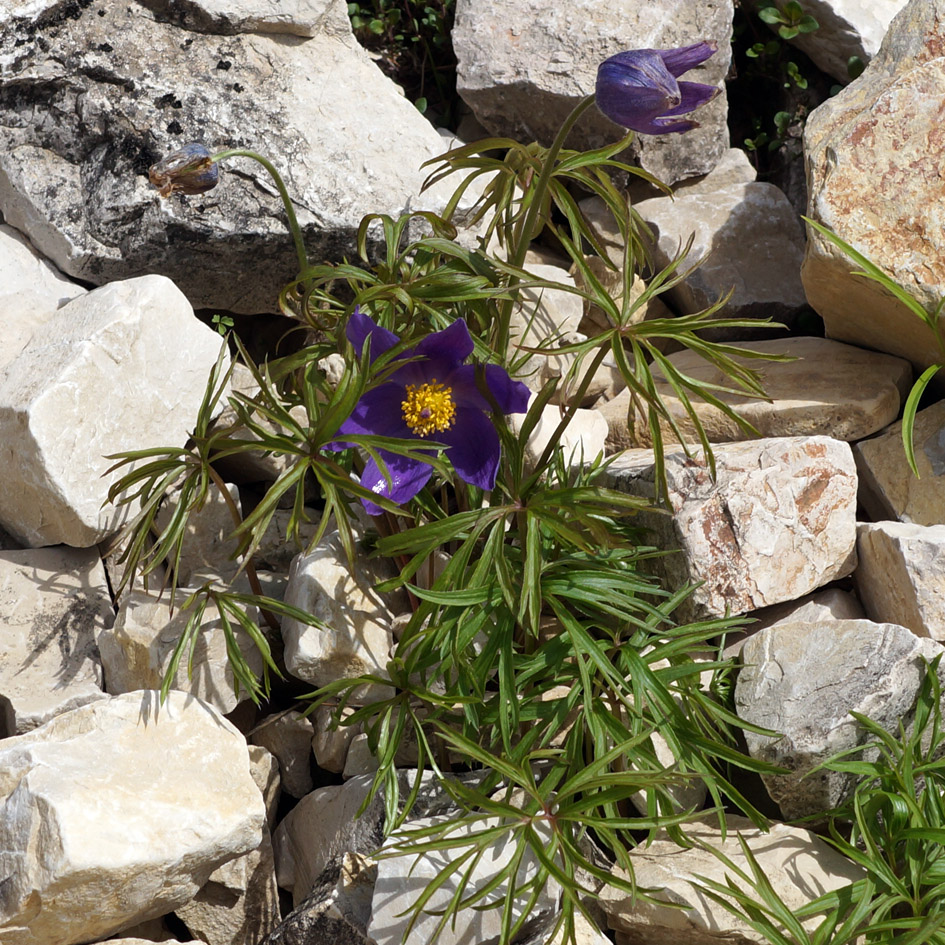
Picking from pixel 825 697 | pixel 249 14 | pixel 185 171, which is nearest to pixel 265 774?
pixel 825 697

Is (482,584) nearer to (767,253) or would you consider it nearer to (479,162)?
(479,162)

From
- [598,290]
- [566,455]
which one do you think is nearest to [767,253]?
[566,455]

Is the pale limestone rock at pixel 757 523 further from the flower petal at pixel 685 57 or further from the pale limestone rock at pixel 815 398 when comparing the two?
the flower petal at pixel 685 57

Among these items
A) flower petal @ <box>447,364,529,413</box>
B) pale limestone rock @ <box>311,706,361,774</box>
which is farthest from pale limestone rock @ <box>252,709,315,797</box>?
flower petal @ <box>447,364,529,413</box>

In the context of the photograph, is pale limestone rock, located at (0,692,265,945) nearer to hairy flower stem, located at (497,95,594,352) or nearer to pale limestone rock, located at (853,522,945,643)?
hairy flower stem, located at (497,95,594,352)

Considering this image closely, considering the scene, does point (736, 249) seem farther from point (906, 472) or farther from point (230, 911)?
point (230, 911)
